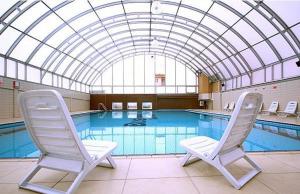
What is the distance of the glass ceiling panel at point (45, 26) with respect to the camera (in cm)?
1003

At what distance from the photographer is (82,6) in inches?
417

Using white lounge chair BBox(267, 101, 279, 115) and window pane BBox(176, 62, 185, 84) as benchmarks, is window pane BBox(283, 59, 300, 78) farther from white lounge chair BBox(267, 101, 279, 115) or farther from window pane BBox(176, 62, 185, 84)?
window pane BBox(176, 62, 185, 84)

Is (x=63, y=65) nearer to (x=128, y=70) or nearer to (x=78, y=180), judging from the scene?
(x=128, y=70)

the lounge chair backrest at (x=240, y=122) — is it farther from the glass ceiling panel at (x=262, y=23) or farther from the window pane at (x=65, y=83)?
the window pane at (x=65, y=83)

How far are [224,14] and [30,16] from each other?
9.35 m

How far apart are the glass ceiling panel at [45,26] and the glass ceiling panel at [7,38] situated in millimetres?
698

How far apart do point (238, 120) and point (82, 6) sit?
35.6ft

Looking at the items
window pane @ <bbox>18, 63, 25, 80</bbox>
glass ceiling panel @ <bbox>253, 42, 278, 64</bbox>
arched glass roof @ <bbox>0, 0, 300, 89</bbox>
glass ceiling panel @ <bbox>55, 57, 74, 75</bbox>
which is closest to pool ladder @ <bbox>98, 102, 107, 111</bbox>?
arched glass roof @ <bbox>0, 0, 300, 89</bbox>

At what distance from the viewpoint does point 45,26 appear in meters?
10.5

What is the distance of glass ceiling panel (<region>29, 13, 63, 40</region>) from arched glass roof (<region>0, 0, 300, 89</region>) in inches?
2.0

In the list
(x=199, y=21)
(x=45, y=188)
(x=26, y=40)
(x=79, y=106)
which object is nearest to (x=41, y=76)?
(x=26, y=40)

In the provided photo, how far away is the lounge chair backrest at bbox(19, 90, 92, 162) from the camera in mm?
1568

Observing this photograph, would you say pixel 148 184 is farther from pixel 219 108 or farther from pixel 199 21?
pixel 219 108

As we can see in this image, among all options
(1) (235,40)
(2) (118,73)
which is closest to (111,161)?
(1) (235,40)
